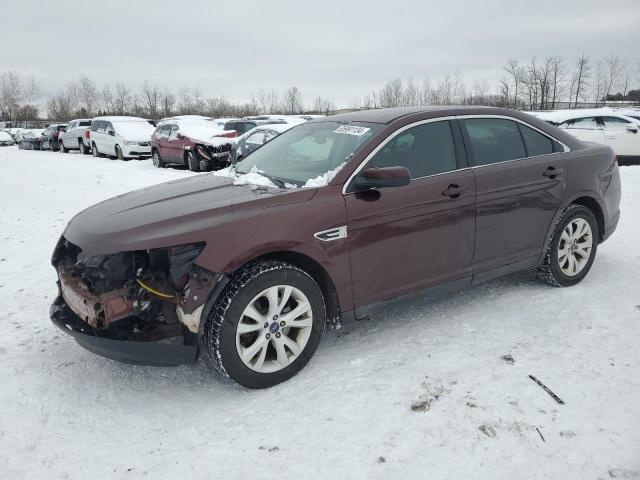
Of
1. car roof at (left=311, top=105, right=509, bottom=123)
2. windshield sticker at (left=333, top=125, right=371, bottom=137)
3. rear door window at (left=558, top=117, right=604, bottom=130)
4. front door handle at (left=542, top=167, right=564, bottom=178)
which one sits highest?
car roof at (left=311, top=105, right=509, bottom=123)

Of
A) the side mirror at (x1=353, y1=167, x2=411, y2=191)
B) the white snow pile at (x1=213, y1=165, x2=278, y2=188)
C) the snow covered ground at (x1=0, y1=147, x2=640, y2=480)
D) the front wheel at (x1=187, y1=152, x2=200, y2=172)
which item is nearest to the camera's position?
the snow covered ground at (x1=0, y1=147, x2=640, y2=480)

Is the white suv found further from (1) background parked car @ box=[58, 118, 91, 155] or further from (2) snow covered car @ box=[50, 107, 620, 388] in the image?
(2) snow covered car @ box=[50, 107, 620, 388]

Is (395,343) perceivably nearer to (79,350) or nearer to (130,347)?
(130,347)

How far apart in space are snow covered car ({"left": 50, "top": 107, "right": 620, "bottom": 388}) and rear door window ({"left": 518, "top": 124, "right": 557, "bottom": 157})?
1 centimetres

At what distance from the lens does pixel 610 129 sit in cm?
1362

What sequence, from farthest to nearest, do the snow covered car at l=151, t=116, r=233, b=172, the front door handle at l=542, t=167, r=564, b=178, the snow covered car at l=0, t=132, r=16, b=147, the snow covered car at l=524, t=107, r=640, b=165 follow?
the snow covered car at l=0, t=132, r=16, b=147 < the snow covered car at l=151, t=116, r=233, b=172 < the snow covered car at l=524, t=107, r=640, b=165 < the front door handle at l=542, t=167, r=564, b=178

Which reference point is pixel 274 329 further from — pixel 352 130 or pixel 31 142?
pixel 31 142

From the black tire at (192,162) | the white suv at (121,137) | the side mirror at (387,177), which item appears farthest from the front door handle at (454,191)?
the white suv at (121,137)

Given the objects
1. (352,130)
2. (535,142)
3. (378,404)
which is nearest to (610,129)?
(535,142)

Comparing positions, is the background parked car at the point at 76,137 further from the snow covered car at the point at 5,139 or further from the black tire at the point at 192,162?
the snow covered car at the point at 5,139

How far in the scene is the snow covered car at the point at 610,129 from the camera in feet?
44.0

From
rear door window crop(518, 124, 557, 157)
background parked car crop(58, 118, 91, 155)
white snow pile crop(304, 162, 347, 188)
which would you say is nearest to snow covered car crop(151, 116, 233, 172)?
background parked car crop(58, 118, 91, 155)

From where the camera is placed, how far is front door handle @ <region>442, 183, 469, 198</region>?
11.8 feet

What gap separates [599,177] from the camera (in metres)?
4.58
